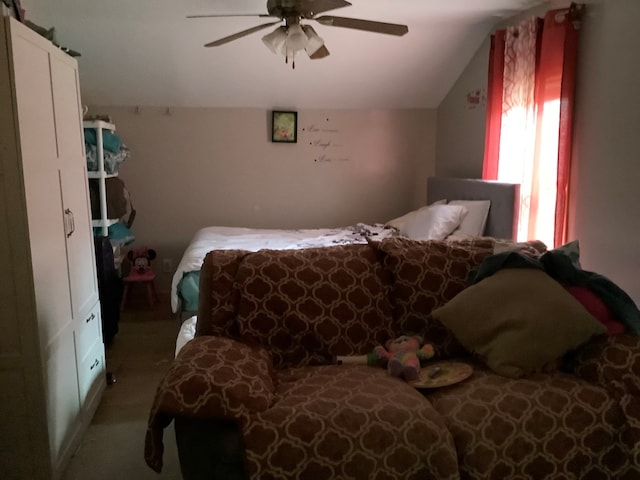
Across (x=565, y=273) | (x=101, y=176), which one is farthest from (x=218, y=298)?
(x=101, y=176)

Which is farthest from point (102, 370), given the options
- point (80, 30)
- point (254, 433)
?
point (80, 30)

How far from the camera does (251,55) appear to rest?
13.8 ft

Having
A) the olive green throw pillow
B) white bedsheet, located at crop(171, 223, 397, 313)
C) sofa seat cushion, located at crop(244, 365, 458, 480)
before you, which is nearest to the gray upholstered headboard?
white bedsheet, located at crop(171, 223, 397, 313)

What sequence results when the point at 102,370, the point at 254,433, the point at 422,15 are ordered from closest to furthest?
the point at 254,433, the point at 102,370, the point at 422,15

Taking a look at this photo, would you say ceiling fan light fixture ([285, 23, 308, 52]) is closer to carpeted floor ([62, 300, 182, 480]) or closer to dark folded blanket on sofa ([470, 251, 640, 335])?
dark folded blanket on sofa ([470, 251, 640, 335])

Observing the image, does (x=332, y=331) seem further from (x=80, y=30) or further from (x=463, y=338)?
(x=80, y=30)

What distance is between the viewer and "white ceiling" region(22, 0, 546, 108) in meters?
3.53

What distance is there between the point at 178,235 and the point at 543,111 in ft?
10.3

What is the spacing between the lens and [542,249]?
8.25 ft

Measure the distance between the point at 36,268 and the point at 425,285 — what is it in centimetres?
154

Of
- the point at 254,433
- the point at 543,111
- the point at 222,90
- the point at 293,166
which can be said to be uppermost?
the point at 222,90

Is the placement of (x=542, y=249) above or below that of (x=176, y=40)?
below

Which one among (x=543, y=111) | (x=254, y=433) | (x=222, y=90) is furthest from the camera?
(x=222, y=90)

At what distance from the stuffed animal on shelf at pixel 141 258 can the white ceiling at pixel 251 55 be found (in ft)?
4.13
